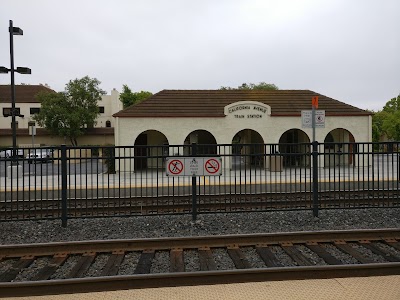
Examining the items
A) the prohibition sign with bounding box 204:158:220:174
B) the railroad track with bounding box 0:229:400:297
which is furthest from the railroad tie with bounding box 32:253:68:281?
the prohibition sign with bounding box 204:158:220:174

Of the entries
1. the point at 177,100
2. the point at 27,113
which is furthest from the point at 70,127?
the point at 177,100

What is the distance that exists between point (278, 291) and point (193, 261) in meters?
1.60

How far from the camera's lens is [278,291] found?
3.87m

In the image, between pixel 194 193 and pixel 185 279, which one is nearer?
pixel 185 279

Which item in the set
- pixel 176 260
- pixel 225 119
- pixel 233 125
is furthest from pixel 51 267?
pixel 233 125

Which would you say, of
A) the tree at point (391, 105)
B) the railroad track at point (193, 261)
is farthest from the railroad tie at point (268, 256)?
the tree at point (391, 105)

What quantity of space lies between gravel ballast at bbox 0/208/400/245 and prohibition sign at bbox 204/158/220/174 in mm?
1197

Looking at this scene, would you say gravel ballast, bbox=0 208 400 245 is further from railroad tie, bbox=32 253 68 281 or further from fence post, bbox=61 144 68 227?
railroad tie, bbox=32 253 68 281

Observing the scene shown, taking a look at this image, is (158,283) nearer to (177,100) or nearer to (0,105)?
(177,100)

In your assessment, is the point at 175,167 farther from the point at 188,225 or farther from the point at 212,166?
the point at 188,225

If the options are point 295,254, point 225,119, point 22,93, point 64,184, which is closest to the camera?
point 295,254

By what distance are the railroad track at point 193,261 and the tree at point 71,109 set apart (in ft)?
128

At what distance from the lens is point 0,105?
166 feet

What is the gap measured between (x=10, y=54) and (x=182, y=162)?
13476mm
